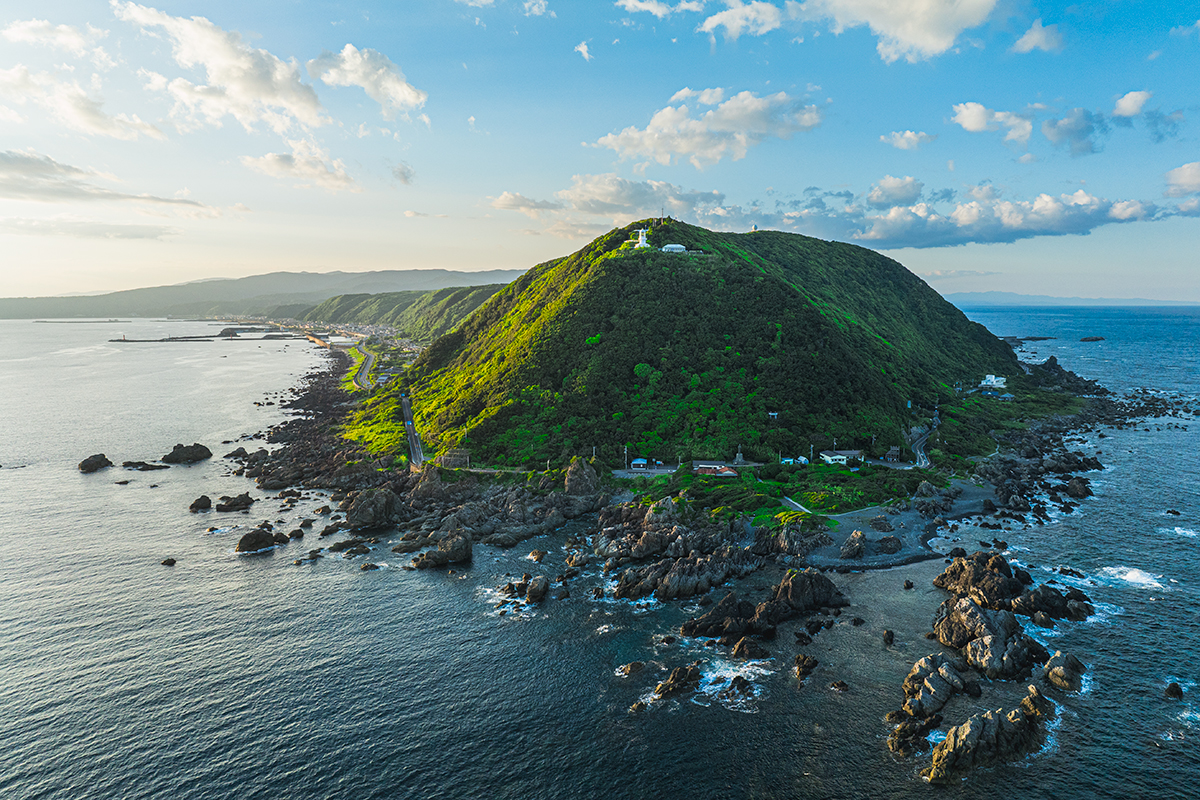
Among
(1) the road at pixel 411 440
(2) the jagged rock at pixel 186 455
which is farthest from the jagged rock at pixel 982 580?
(2) the jagged rock at pixel 186 455

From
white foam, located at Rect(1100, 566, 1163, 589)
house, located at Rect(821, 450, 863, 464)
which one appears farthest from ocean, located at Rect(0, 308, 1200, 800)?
house, located at Rect(821, 450, 863, 464)

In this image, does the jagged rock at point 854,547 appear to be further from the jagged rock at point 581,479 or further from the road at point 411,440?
the road at point 411,440

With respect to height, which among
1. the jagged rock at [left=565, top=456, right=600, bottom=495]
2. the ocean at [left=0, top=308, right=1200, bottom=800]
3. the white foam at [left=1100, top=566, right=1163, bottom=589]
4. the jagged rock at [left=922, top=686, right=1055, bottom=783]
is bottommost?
the ocean at [left=0, top=308, right=1200, bottom=800]

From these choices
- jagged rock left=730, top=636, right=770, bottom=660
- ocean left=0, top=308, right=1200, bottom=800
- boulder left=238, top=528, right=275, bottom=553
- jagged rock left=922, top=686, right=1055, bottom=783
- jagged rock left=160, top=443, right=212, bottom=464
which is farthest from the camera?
jagged rock left=160, top=443, right=212, bottom=464

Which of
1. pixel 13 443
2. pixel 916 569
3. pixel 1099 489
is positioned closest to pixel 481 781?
pixel 916 569

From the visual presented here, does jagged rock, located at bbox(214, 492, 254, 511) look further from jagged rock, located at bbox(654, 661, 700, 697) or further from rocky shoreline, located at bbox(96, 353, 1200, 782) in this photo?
jagged rock, located at bbox(654, 661, 700, 697)

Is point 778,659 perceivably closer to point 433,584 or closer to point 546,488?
point 433,584

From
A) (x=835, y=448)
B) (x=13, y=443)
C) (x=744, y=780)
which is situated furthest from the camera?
(x=13, y=443)

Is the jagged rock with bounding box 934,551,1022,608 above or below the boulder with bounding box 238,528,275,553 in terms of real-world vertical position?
above
